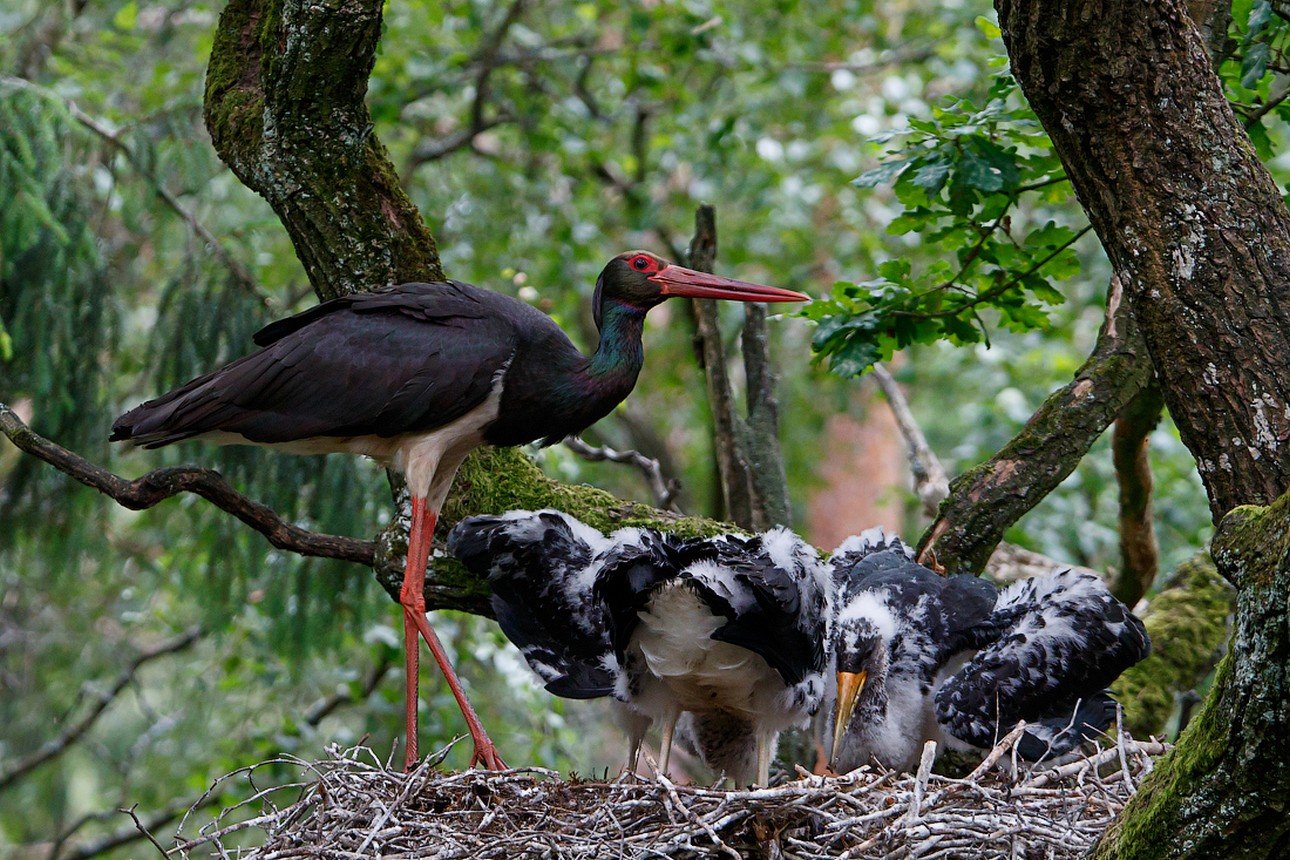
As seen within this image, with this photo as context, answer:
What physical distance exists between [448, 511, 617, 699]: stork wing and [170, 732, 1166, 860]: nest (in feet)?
1.99

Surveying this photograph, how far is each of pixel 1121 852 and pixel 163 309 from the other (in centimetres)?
513

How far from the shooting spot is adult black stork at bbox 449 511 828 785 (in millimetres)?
3918

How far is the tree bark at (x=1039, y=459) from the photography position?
4789 mm

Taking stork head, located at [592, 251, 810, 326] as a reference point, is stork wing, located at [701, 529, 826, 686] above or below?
below

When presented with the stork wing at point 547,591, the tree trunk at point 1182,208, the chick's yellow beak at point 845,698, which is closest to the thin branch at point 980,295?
the chick's yellow beak at point 845,698

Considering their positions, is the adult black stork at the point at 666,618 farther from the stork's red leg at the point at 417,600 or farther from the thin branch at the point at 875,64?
the thin branch at the point at 875,64

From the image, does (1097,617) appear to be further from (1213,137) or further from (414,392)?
(414,392)

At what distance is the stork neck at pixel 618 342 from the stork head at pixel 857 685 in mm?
1132

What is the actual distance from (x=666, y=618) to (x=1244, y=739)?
6.75 ft

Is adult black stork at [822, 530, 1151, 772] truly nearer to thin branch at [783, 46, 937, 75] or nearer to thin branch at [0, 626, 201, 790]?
thin branch at [0, 626, 201, 790]

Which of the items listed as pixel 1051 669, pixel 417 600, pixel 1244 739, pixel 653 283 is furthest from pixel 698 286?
pixel 1244 739

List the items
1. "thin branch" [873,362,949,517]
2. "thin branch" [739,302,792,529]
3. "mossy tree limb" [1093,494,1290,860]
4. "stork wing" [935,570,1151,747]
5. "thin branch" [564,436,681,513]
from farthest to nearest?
"thin branch" [873,362,949,517], "thin branch" [739,302,792,529], "thin branch" [564,436,681,513], "stork wing" [935,570,1151,747], "mossy tree limb" [1093,494,1290,860]

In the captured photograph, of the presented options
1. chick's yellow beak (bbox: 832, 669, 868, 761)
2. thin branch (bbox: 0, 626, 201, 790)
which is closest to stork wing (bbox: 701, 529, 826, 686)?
chick's yellow beak (bbox: 832, 669, 868, 761)

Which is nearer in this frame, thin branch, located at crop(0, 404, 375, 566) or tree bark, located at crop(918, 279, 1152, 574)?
thin branch, located at crop(0, 404, 375, 566)
